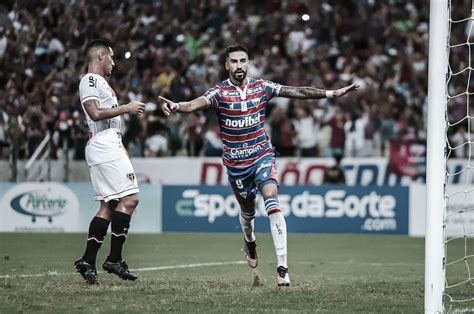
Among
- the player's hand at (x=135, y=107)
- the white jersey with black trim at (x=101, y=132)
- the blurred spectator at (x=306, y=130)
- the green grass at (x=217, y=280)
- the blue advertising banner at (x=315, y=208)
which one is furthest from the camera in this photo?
the blurred spectator at (x=306, y=130)

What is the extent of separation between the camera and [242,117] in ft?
36.8

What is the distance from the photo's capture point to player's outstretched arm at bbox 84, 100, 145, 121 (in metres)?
10.6

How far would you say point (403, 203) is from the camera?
22266mm

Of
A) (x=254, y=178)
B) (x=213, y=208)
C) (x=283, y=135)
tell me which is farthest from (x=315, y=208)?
(x=254, y=178)

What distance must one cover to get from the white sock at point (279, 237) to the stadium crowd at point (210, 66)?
456 inches

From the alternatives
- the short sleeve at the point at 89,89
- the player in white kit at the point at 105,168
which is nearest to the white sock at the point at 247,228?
the player in white kit at the point at 105,168

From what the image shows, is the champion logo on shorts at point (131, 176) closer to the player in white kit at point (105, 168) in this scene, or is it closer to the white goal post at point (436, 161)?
the player in white kit at point (105, 168)

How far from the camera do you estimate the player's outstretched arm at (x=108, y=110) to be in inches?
417

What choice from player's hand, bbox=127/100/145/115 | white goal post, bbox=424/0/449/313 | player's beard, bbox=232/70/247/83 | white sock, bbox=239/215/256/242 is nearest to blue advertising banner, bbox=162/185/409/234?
white sock, bbox=239/215/256/242

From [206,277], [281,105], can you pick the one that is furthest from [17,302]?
[281,105]

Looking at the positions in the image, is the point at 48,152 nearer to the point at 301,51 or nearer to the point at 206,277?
the point at 301,51

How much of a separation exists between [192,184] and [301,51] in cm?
602

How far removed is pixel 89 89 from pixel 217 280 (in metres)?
2.64

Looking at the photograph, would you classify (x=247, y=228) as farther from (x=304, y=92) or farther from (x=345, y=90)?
Result: (x=345, y=90)
